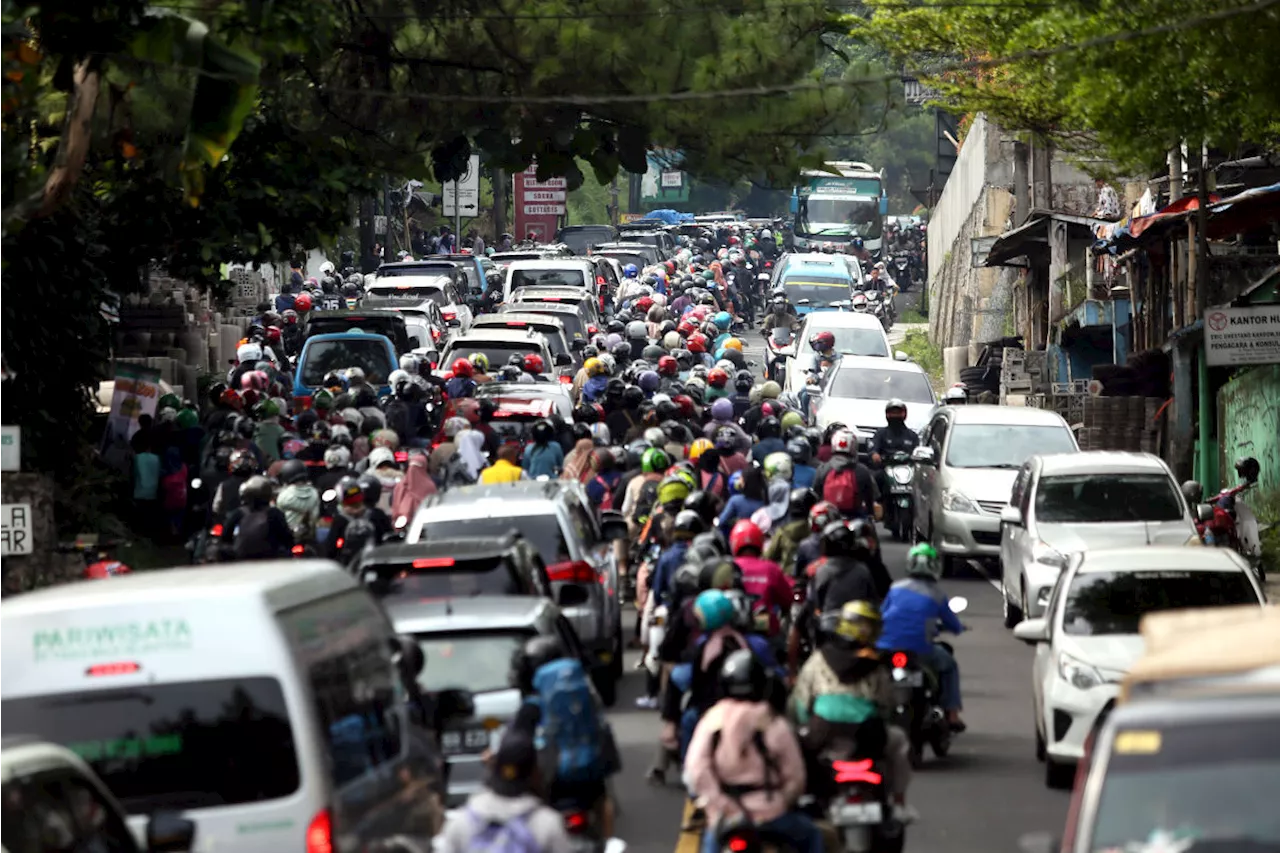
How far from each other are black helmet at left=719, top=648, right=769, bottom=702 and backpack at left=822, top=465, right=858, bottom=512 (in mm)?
9875

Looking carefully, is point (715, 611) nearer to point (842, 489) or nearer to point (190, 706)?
point (190, 706)

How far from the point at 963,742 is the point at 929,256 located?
54.0 m

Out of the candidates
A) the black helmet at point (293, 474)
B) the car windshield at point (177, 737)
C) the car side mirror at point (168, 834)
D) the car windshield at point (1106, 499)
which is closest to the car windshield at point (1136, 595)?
the car windshield at point (1106, 499)

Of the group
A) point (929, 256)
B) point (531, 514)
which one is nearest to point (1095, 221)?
point (531, 514)

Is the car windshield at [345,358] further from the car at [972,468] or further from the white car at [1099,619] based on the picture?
the white car at [1099,619]

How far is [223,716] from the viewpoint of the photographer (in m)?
7.73

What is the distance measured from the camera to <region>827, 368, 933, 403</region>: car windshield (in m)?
29.8

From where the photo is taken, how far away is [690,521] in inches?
584

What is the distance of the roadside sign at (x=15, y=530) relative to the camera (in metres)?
15.1

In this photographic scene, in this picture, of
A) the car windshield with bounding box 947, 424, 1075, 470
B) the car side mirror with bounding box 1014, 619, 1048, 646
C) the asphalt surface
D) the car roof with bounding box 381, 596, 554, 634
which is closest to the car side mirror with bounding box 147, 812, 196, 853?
the car roof with bounding box 381, 596, 554, 634

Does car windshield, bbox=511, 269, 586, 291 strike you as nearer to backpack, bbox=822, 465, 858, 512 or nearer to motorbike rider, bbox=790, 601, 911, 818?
backpack, bbox=822, 465, 858, 512

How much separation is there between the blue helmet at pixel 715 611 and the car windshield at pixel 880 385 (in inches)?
734

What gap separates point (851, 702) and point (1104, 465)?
10650 millimetres

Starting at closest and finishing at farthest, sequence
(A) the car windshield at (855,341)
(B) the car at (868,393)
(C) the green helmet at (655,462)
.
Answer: (C) the green helmet at (655,462)
(B) the car at (868,393)
(A) the car windshield at (855,341)
